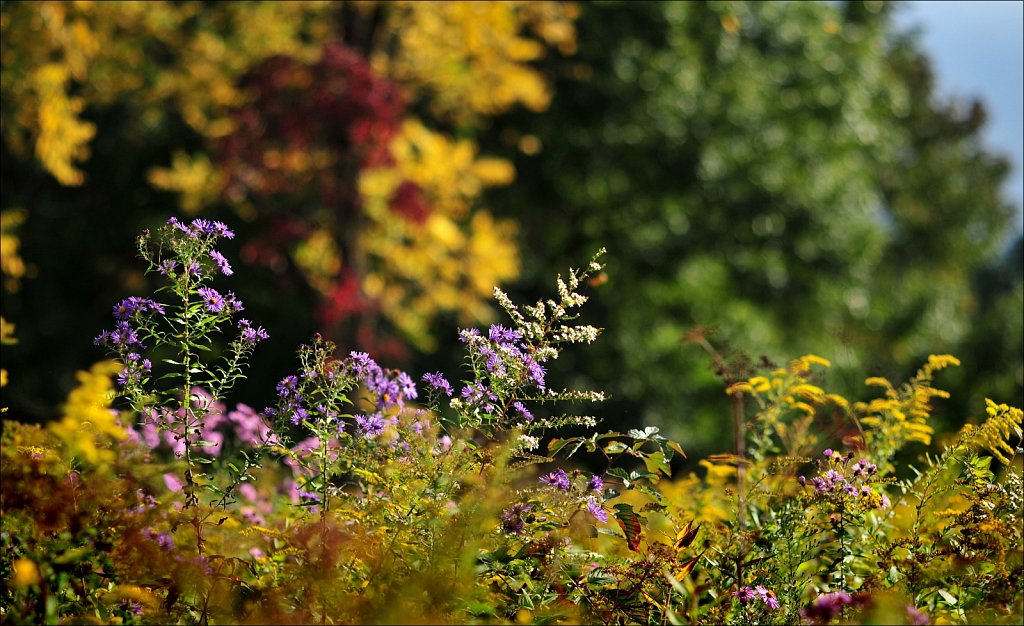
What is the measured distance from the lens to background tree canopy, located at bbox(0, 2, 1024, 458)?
31.2 feet

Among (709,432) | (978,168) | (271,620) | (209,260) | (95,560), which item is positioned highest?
(978,168)

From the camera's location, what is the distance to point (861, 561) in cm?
282

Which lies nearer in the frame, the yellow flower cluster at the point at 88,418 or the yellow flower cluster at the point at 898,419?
the yellow flower cluster at the point at 88,418

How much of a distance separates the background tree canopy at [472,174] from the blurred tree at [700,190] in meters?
0.03

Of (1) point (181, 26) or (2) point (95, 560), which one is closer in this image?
(2) point (95, 560)

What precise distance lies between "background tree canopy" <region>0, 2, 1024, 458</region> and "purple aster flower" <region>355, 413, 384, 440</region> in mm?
5999

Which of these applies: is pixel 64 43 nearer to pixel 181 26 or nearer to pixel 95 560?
pixel 181 26

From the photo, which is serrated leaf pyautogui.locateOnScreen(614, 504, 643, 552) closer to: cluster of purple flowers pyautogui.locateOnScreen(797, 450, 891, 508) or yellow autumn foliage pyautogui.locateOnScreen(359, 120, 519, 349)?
cluster of purple flowers pyautogui.locateOnScreen(797, 450, 891, 508)

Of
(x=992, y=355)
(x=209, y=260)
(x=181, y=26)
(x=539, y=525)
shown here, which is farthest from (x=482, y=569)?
(x=992, y=355)

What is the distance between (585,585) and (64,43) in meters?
7.16

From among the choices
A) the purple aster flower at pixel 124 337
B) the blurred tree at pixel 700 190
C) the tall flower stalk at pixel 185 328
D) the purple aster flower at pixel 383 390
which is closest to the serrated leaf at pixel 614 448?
the purple aster flower at pixel 383 390

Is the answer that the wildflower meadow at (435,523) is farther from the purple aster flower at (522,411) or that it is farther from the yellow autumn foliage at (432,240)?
the yellow autumn foliage at (432,240)

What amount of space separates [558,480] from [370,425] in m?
0.48

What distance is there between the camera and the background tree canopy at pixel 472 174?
952 cm
